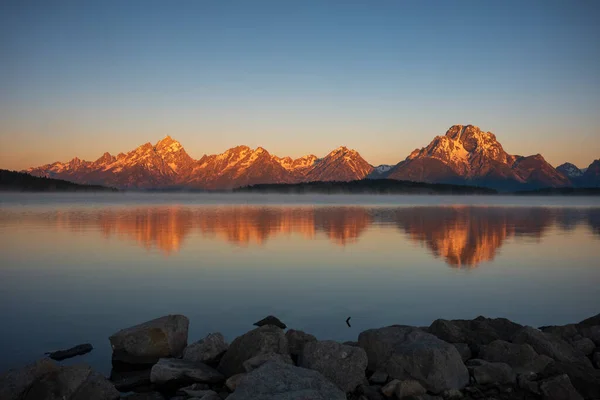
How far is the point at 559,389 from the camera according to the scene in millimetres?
10133

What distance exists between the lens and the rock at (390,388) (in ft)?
33.2

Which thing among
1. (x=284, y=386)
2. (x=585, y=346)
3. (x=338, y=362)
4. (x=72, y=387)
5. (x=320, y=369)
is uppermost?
(x=284, y=386)

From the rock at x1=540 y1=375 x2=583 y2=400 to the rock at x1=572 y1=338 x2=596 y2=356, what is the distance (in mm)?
3224

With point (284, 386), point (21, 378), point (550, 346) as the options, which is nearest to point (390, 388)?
point (284, 386)

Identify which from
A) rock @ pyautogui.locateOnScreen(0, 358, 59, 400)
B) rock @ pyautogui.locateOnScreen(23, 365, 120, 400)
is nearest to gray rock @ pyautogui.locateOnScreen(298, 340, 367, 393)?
rock @ pyautogui.locateOnScreen(23, 365, 120, 400)

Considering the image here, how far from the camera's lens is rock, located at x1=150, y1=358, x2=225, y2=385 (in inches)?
421

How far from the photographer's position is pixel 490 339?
1336 cm

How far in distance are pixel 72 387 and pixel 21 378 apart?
3.35 ft

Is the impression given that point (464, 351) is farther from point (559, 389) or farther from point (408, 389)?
point (408, 389)

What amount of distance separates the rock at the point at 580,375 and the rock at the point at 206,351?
24.2ft

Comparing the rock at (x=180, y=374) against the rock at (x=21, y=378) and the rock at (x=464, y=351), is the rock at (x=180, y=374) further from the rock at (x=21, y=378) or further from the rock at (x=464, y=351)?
the rock at (x=464, y=351)

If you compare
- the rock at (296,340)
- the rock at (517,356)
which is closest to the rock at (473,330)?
the rock at (517,356)

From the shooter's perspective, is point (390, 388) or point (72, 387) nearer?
point (72, 387)

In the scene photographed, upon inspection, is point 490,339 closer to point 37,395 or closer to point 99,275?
point 37,395
